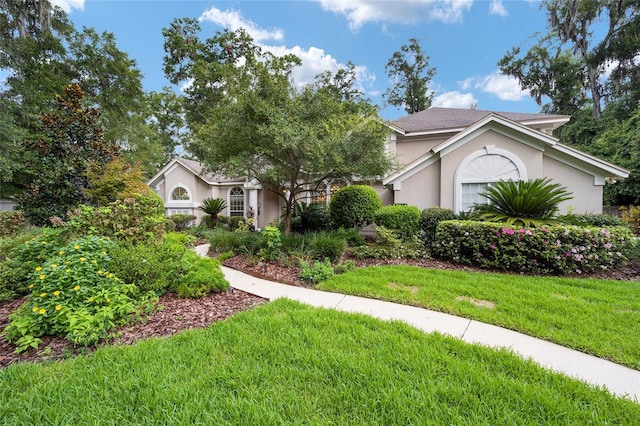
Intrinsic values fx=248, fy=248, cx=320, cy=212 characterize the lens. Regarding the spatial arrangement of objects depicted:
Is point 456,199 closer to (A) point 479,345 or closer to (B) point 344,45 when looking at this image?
(A) point 479,345

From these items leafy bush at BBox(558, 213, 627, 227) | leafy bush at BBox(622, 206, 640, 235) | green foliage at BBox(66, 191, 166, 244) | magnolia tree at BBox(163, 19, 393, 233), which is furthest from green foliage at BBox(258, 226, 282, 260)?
leafy bush at BBox(622, 206, 640, 235)

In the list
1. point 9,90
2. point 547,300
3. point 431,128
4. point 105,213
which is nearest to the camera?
point 547,300

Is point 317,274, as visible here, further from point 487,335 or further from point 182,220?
point 182,220

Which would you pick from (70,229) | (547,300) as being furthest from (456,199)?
(70,229)

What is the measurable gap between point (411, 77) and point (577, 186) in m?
20.5

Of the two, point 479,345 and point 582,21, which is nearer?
point 479,345

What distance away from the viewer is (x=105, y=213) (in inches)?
179

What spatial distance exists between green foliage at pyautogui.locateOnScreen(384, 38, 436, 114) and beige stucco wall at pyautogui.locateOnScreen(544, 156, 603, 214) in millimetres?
18131

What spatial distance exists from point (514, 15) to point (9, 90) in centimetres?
2517

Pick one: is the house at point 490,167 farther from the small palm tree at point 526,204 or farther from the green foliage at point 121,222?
the green foliage at point 121,222

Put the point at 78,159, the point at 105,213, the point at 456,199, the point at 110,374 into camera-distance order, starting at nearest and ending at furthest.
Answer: the point at 110,374 → the point at 105,213 → the point at 78,159 → the point at 456,199

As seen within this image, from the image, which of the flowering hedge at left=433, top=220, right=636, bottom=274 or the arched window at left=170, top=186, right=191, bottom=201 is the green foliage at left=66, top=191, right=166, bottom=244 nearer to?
the flowering hedge at left=433, top=220, right=636, bottom=274

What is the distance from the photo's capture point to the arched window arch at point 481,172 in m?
8.48

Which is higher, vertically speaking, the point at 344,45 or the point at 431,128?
the point at 344,45
